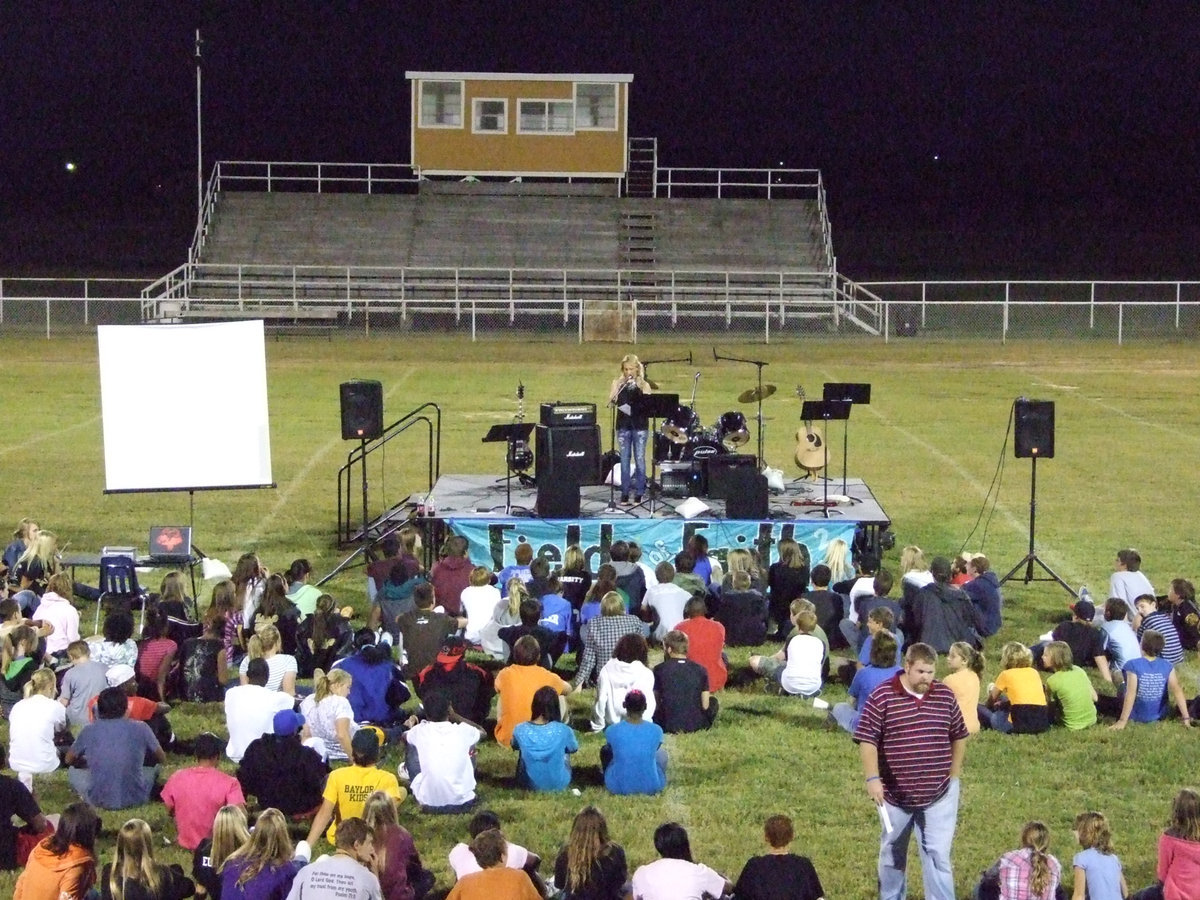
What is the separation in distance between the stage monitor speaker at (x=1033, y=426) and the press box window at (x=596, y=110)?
42691 mm

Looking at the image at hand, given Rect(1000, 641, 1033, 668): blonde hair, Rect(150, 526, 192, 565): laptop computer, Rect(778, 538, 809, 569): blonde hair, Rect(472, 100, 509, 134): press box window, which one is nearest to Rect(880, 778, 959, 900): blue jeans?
Rect(1000, 641, 1033, 668): blonde hair

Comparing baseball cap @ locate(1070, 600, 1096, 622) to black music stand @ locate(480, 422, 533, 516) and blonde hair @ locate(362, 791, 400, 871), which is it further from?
blonde hair @ locate(362, 791, 400, 871)

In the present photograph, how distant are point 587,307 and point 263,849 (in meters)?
41.3

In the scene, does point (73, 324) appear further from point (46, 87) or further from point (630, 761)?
point (46, 87)

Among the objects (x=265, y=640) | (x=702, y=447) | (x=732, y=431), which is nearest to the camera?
(x=265, y=640)

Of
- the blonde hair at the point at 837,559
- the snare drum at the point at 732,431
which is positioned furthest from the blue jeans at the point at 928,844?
the snare drum at the point at 732,431

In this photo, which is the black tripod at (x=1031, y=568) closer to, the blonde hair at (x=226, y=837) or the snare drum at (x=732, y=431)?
the snare drum at (x=732, y=431)

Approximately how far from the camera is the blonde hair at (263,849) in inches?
299

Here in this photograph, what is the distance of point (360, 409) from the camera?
17703mm

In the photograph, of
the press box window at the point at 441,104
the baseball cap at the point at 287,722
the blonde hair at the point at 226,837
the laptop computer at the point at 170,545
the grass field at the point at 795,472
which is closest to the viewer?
the blonde hair at the point at 226,837

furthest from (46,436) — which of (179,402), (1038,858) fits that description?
(1038,858)

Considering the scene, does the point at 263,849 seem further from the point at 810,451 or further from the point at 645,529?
the point at 810,451

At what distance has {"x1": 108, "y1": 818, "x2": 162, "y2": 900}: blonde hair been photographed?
24.8 feet

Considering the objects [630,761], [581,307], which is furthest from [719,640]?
[581,307]
